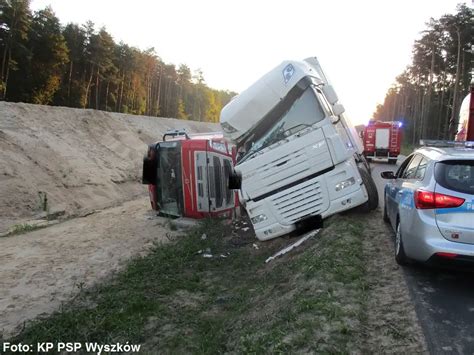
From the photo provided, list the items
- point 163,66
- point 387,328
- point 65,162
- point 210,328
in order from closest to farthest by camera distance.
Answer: point 387,328 < point 210,328 < point 65,162 < point 163,66

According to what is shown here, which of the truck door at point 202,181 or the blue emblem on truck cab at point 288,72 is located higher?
the blue emblem on truck cab at point 288,72

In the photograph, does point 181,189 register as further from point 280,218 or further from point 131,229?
point 280,218

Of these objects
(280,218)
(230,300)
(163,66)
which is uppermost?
(163,66)

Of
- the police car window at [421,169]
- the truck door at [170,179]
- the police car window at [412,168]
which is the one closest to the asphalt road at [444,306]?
the police car window at [421,169]

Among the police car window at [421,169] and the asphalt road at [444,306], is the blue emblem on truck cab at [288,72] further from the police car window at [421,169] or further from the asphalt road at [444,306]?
the asphalt road at [444,306]

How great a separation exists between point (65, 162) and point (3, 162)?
3529 mm

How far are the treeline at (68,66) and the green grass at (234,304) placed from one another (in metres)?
33.1

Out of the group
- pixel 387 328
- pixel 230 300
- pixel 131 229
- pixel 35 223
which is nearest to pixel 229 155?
pixel 131 229

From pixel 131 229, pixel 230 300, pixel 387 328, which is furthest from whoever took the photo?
pixel 131 229

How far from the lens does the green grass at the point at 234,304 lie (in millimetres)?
4000

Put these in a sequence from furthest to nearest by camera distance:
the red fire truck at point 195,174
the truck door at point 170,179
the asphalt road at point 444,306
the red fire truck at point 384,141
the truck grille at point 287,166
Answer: the red fire truck at point 384,141 < the truck door at point 170,179 < the red fire truck at point 195,174 < the truck grille at point 287,166 < the asphalt road at point 444,306

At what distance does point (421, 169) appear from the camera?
18.5 ft

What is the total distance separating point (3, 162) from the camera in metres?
16.3

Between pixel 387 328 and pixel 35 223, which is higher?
pixel 387 328
